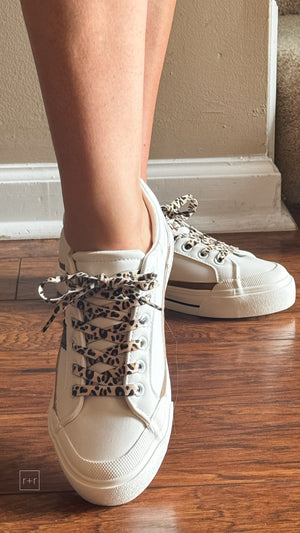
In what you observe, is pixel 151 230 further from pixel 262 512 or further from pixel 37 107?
pixel 37 107

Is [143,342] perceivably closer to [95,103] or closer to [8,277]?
[95,103]

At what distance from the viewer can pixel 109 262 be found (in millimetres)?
Result: 722

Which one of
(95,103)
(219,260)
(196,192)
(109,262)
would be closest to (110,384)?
(109,262)

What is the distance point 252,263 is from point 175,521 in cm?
47

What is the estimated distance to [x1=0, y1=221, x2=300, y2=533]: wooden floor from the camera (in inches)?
26.8

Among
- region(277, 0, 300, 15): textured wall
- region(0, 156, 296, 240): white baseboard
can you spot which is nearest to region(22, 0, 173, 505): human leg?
region(0, 156, 296, 240): white baseboard

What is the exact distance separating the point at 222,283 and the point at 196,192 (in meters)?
0.36

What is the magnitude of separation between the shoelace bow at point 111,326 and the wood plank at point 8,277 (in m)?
0.41

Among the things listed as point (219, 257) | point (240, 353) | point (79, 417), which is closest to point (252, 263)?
point (219, 257)

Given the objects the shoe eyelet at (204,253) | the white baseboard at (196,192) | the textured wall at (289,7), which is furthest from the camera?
the textured wall at (289,7)

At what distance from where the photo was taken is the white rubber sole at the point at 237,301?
1034mm

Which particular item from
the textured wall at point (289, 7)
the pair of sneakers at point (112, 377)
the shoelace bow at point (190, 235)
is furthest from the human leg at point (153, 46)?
the textured wall at point (289, 7)

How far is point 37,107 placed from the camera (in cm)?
129

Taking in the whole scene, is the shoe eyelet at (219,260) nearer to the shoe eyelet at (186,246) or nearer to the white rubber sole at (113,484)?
the shoe eyelet at (186,246)
